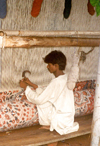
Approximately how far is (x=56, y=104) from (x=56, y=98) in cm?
7

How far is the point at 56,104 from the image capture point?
7.52 feet

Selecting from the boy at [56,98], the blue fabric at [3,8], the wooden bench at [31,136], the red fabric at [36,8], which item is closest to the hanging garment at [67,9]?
the red fabric at [36,8]

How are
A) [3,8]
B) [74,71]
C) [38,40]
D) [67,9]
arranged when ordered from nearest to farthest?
1. [38,40]
2. [74,71]
3. [3,8]
4. [67,9]

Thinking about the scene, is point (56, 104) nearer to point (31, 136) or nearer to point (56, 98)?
point (56, 98)

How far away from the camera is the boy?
2.19 metres

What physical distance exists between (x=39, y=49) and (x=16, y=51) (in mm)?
280

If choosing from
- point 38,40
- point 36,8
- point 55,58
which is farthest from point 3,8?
point 55,58

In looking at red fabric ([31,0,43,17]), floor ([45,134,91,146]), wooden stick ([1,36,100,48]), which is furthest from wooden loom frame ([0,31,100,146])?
red fabric ([31,0,43,17])

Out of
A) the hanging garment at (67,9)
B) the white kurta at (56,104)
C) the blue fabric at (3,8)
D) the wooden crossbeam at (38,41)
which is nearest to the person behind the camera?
the wooden crossbeam at (38,41)

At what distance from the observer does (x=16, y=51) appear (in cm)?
236

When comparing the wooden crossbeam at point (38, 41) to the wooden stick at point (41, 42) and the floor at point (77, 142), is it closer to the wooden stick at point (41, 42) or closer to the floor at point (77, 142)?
the wooden stick at point (41, 42)

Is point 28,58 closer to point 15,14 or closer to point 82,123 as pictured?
point 15,14

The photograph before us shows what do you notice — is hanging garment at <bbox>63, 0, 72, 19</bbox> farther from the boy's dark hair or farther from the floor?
the floor

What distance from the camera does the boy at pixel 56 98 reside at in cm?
219
